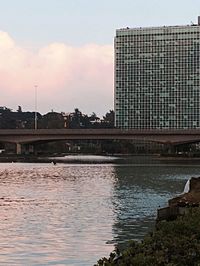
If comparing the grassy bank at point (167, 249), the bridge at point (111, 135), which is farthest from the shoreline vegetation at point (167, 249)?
the bridge at point (111, 135)

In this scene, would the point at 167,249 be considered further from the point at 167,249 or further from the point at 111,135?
the point at 111,135

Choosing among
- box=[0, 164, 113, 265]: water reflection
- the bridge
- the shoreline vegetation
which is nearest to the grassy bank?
the shoreline vegetation

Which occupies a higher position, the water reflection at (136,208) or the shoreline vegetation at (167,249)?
the shoreline vegetation at (167,249)

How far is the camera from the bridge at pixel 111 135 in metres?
127

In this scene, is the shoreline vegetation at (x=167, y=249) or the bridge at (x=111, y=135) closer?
the shoreline vegetation at (x=167, y=249)

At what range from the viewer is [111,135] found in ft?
421

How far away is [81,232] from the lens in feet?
80.3

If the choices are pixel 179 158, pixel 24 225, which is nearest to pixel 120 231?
pixel 24 225

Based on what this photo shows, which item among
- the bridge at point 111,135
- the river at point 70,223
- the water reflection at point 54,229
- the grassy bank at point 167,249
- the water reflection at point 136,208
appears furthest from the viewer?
the bridge at point 111,135

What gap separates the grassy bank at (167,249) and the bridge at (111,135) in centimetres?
11412

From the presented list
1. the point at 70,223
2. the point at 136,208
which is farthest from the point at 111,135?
the point at 70,223

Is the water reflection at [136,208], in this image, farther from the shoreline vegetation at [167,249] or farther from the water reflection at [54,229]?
the shoreline vegetation at [167,249]

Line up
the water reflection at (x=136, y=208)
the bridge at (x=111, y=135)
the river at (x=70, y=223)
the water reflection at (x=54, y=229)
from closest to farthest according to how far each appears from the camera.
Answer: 1. the water reflection at (x=54, y=229)
2. the river at (x=70, y=223)
3. the water reflection at (x=136, y=208)
4. the bridge at (x=111, y=135)

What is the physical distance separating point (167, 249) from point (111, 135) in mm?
117437
